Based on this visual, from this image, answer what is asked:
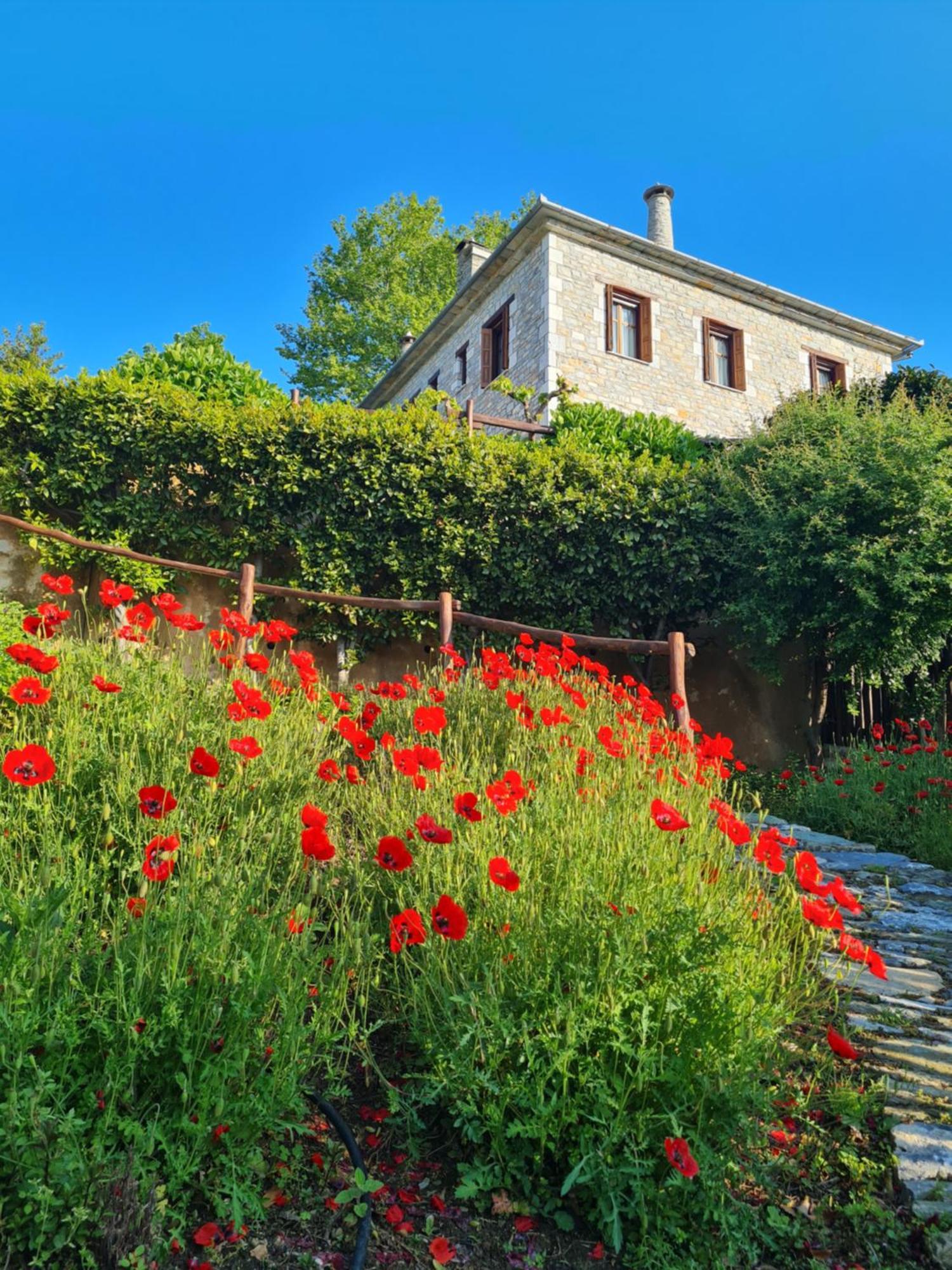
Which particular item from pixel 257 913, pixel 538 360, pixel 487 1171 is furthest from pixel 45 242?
pixel 487 1171

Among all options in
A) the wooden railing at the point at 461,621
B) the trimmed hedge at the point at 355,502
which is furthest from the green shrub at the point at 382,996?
the trimmed hedge at the point at 355,502

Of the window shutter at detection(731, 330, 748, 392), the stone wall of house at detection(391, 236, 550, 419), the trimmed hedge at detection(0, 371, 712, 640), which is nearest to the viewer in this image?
the trimmed hedge at detection(0, 371, 712, 640)

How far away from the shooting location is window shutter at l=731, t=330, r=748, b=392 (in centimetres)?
1540

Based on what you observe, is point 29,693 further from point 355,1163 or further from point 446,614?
point 446,614

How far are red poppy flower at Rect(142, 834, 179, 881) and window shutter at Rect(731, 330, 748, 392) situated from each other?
50.6ft

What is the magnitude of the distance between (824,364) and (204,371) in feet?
41.1

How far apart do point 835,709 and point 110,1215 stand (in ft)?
32.0

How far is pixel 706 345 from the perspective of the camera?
596 inches

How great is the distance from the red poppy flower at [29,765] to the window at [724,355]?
14985mm

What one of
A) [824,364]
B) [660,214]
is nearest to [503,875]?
[660,214]

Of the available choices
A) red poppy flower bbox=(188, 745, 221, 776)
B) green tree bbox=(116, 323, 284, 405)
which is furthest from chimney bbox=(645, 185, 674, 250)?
red poppy flower bbox=(188, 745, 221, 776)

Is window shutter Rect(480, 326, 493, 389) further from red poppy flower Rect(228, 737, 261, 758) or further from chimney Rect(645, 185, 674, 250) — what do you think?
red poppy flower Rect(228, 737, 261, 758)

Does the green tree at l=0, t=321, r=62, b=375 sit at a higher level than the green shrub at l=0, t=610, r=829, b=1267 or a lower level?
higher

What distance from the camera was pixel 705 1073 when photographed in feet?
6.26
